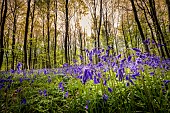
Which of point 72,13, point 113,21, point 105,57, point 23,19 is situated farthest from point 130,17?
point 105,57

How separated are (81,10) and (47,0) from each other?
7.66 metres

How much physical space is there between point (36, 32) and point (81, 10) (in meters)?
11.4

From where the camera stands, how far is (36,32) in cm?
3394

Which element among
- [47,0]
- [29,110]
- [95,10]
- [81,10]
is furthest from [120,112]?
[81,10]

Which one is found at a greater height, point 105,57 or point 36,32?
point 36,32

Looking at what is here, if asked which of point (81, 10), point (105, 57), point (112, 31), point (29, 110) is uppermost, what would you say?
point (81, 10)

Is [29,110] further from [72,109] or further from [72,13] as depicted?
[72,13]

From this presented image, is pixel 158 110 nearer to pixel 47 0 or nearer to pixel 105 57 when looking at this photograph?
pixel 105 57

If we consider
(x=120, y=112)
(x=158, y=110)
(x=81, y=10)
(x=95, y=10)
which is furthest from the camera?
(x=81, y=10)

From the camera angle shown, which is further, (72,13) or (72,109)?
(72,13)

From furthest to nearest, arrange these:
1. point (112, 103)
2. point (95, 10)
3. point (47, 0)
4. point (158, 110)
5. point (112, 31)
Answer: point (112, 31) < point (95, 10) < point (47, 0) < point (112, 103) < point (158, 110)

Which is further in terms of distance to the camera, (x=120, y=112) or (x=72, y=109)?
(x=72, y=109)

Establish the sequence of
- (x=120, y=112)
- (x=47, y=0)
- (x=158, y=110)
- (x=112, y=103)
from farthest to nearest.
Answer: (x=47, y=0)
(x=112, y=103)
(x=158, y=110)
(x=120, y=112)

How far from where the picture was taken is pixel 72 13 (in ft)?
91.1
